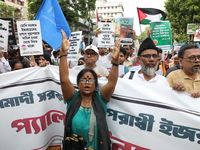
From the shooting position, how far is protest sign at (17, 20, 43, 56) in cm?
325

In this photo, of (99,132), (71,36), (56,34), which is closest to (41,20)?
(56,34)

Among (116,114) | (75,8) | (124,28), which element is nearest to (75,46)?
(124,28)

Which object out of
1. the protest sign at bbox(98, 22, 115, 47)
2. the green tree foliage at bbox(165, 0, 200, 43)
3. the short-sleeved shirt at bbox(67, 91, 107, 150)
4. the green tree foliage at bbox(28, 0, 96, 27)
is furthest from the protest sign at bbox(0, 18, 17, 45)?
the green tree foliage at bbox(165, 0, 200, 43)

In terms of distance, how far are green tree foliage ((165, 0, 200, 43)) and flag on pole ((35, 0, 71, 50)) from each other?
21081 millimetres

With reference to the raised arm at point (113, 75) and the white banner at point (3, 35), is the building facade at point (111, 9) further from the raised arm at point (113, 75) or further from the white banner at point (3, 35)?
the raised arm at point (113, 75)

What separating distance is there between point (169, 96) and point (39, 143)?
1900 mm

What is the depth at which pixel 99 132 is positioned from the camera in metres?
2.04

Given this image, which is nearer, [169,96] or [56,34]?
[169,96]

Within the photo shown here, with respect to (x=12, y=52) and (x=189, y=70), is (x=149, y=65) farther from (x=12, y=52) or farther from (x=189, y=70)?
(x=12, y=52)

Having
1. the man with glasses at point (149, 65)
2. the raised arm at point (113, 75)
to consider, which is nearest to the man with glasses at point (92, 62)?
the man with glasses at point (149, 65)

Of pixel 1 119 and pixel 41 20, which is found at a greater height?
pixel 41 20

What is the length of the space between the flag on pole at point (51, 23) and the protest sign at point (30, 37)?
14 centimetres

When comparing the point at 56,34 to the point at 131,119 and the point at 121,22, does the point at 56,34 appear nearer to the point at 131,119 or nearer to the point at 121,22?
the point at 131,119

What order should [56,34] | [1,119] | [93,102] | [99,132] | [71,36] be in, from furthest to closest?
[71,36]
[56,34]
[1,119]
[93,102]
[99,132]
